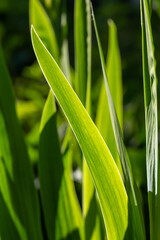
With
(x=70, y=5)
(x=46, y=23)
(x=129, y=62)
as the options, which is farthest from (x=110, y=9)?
(x=46, y=23)

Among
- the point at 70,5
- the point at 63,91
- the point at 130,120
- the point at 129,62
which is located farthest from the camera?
the point at 70,5

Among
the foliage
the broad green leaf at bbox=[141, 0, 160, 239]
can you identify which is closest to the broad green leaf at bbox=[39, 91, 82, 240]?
the foliage

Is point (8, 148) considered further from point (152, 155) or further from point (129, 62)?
point (129, 62)

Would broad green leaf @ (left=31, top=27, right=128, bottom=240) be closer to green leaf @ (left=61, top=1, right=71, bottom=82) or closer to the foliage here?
the foliage

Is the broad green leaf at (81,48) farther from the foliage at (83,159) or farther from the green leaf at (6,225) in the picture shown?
the green leaf at (6,225)

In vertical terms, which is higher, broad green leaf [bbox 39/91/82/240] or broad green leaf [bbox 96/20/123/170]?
broad green leaf [bbox 96/20/123/170]

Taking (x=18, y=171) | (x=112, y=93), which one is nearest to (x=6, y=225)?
(x=18, y=171)
